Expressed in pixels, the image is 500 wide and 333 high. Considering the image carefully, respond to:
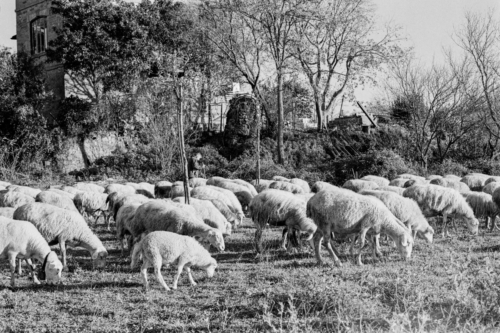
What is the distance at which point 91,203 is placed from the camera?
15.4 m

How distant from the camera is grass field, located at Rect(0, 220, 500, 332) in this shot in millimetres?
6539

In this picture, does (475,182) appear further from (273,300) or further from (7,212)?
(7,212)

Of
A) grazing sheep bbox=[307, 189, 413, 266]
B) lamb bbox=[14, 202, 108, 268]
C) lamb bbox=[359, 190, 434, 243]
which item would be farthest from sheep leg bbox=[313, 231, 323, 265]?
lamb bbox=[14, 202, 108, 268]

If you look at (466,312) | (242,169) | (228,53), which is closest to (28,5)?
(228,53)

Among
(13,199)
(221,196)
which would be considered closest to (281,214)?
(221,196)

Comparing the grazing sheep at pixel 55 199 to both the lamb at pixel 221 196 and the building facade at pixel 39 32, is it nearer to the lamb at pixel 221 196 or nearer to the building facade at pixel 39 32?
the lamb at pixel 221 196

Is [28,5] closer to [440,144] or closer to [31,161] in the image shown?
[31,161]

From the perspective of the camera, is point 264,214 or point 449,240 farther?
point 449,240

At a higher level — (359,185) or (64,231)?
(359,185)

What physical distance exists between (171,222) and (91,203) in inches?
240

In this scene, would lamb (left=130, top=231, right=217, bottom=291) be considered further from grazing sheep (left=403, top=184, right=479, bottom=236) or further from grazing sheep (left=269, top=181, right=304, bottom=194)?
grazing sheep (left=269, top=181, right=304, bottom=194)

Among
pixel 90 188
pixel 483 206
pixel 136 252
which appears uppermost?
pixel 90 188

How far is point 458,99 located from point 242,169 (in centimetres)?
1164

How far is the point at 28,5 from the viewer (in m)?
33.8
